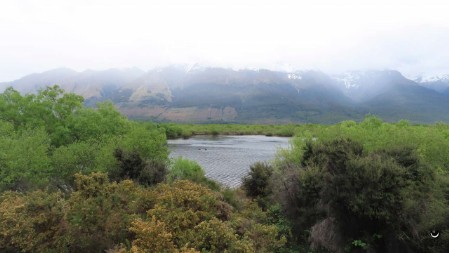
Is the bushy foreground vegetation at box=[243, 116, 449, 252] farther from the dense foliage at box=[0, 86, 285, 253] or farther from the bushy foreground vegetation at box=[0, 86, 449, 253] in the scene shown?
the dense foliage at box=[0, 86, 285, 253]

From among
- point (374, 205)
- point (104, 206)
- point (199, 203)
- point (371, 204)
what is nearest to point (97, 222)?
point (104, 206)

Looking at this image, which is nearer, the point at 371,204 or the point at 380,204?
the point at 371,204

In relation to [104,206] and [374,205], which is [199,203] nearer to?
[104,206]

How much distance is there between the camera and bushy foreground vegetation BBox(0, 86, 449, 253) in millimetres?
15391

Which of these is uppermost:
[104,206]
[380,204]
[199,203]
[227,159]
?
[104,206]

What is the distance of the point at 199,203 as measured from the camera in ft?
55.7

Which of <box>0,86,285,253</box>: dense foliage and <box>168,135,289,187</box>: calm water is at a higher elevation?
<box>0,86,285,253</box>: dense foliage

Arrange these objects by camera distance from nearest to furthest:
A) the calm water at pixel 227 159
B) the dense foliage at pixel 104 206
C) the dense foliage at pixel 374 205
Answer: the dense foliage at pixel 104 206 < the dense foliage at pixel 374 205 < the calm water at pixel 227 159

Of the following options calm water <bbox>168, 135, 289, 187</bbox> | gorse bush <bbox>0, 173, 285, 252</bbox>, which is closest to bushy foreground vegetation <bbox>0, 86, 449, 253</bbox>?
gorse bush <bbox>0, 173, 285, 252</bbox>

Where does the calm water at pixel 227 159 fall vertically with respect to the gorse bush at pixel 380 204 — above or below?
below

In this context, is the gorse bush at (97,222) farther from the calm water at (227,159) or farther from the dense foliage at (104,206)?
the calm water at (227,159)

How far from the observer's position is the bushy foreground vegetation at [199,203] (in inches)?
606

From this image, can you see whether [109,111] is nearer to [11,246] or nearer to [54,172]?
[54,172]

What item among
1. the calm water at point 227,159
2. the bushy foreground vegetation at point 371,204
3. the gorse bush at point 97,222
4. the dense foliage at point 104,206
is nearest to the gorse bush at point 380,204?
the bushy foreground vegetation at point 371,204
